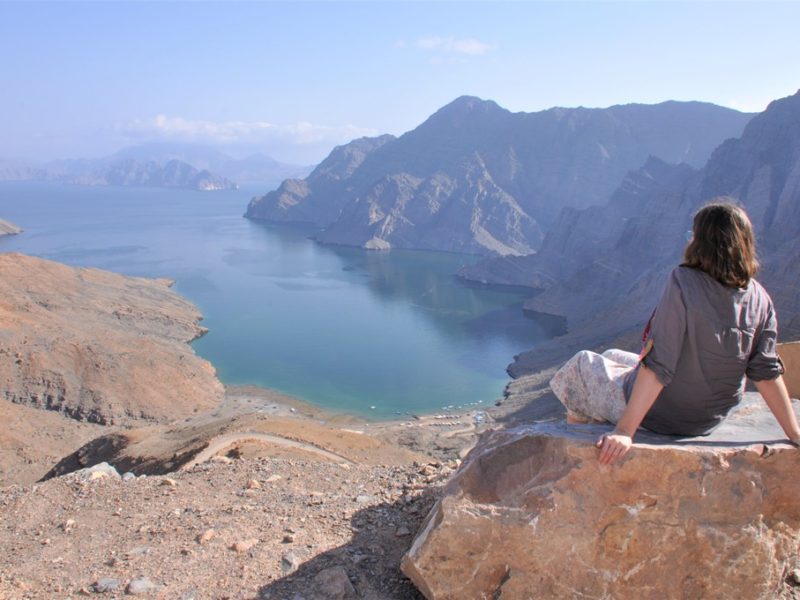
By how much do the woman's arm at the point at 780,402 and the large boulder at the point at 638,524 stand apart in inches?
5.9

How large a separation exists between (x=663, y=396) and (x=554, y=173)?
16163 centimetres

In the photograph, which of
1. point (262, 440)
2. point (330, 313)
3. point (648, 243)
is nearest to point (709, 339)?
point (262, 440)

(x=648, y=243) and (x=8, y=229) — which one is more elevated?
(x=648, y=243)

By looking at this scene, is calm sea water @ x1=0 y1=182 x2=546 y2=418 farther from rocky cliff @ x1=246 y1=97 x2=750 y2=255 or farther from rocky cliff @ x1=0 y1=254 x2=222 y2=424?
rocky cliff @ x1=246 y1=97 x2=750 y2=255

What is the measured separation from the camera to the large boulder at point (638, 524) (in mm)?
4844

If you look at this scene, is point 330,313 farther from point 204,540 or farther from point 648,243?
point 204,540

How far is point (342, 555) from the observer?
646cm

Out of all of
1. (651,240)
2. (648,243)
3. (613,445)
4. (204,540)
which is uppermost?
(613,445)

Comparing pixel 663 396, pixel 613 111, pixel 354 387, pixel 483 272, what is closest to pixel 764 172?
pixel 483 272

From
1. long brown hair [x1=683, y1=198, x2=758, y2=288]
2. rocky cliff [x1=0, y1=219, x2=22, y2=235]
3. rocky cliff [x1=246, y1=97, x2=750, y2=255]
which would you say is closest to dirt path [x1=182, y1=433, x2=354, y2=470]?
long brown hair [x1=683, y1=198, x2=758, y2=288]

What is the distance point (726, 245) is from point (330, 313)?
65.8m

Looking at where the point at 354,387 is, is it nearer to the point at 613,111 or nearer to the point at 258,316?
the point at 258,316

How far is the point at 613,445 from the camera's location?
4676mm

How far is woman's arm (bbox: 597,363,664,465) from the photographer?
462cm
